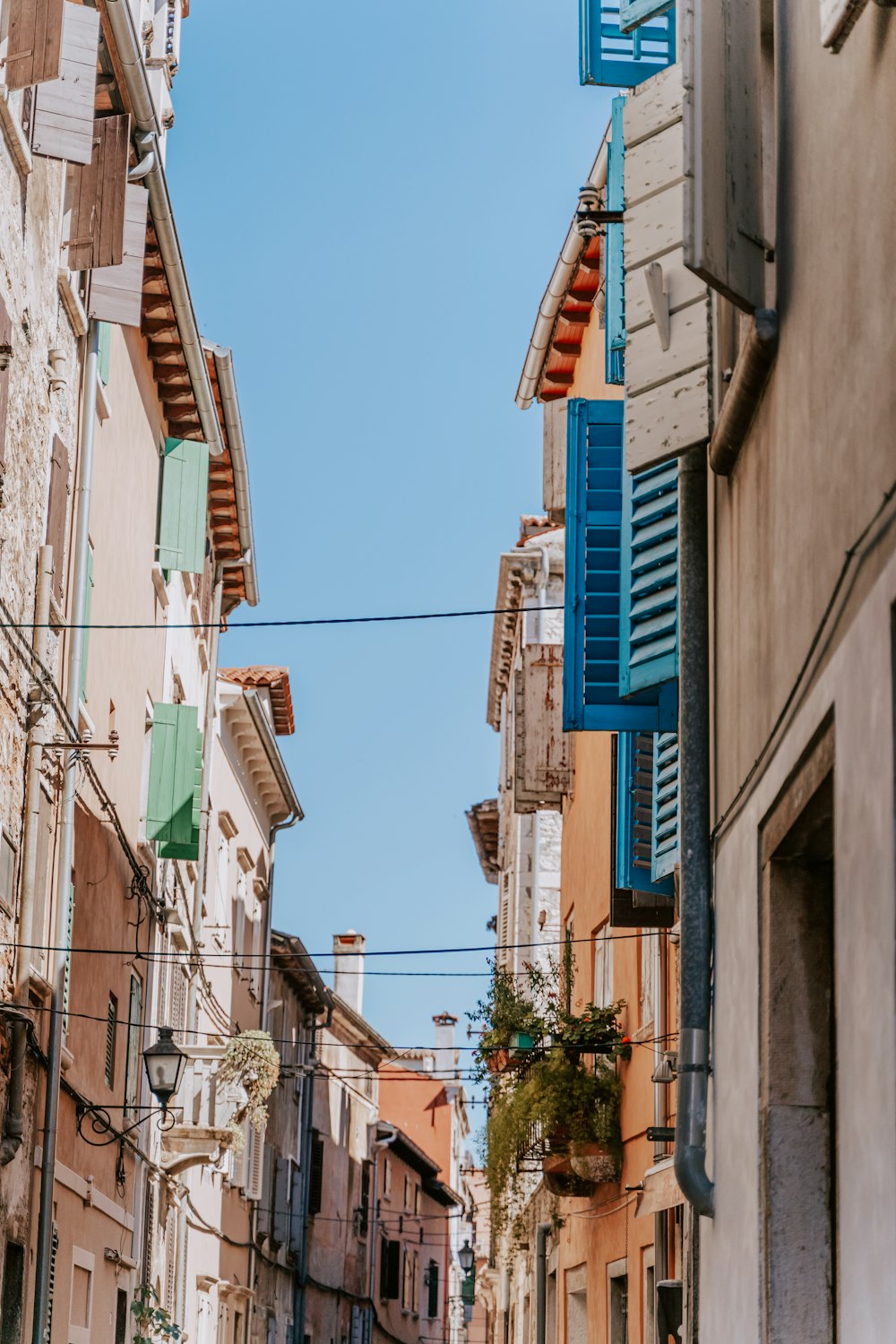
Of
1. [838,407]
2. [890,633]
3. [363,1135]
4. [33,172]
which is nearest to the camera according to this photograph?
[890,633]

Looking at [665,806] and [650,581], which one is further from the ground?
[650,581]

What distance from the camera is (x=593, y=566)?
11.6 meters

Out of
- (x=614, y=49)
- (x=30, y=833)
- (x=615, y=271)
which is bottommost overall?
(x=30, y=833)

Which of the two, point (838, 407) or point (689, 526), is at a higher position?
point (689, 526)

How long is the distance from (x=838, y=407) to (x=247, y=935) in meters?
29.6

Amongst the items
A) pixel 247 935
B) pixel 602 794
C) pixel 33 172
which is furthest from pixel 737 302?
pixel 247 935

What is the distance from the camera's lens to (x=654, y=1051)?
15.5m

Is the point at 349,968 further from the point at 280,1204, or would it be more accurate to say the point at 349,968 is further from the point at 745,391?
the point at 745,391

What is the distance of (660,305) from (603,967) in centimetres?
1255

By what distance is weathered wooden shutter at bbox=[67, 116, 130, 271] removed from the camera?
54.1ft

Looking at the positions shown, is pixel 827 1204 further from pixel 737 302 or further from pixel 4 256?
pixel 4 256

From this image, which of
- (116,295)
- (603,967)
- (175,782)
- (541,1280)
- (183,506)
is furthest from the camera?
(183,506)

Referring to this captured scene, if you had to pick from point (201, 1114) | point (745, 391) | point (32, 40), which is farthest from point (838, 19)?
point (201, 1114)

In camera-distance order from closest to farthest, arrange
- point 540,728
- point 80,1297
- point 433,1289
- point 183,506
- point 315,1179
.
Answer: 1. point 80,1297
2. point 540,728
3. point 183,506
4. point 315,1179
5. point 433,1289
